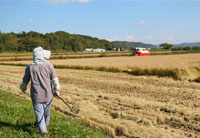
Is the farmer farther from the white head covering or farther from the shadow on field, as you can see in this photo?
the shadow on field

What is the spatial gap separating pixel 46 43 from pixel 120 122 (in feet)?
320

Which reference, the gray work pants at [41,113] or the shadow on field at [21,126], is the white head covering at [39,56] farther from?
the shadow on field at [21,126]

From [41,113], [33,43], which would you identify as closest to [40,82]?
[41,113]

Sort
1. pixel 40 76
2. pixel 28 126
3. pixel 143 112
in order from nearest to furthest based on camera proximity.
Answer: pixel 40 76
pixel 28 126
pixel 143 112

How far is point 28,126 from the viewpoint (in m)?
6.22

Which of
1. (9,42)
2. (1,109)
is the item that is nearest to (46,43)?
(9,42)

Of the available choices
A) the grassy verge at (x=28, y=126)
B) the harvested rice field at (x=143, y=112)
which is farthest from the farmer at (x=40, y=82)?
the harvested rice field at (x=143, y=112)

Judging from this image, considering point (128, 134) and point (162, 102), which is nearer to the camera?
point (128, 134)

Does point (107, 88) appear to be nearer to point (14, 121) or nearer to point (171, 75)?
point (171, 75)

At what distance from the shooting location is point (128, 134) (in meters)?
6.20

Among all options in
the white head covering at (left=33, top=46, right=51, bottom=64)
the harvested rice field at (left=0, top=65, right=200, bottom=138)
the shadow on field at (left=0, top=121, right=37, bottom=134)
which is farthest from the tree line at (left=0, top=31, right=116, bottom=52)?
the white head covering at (left=33, top=46, right=51, bottom=64)

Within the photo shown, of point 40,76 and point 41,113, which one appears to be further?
point 41,113

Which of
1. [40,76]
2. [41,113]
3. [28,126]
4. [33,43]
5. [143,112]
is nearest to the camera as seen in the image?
[40,76]

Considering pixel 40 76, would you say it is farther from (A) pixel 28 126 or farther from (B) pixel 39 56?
(A) pixel 28 126
